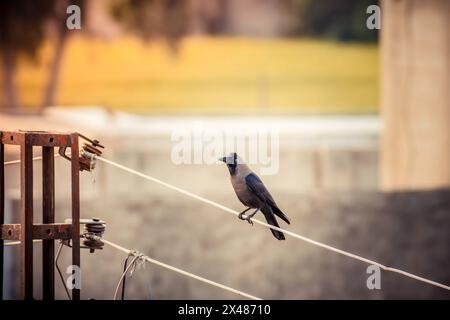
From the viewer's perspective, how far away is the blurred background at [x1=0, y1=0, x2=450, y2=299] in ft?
71.3

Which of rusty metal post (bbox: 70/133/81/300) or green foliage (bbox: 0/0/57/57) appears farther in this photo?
green foliage (bbox: 0/0/57/57)

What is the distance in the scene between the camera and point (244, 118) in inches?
1560

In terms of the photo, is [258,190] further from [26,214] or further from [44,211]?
[26,214]

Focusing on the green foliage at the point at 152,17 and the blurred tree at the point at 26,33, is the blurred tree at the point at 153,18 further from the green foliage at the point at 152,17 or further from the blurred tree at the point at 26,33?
the blurred tree at the point at 26,33

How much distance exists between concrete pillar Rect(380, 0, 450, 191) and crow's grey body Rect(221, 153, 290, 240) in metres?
12.4

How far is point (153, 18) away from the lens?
39.6 metres

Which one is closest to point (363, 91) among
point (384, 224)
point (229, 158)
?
point (384, 224)

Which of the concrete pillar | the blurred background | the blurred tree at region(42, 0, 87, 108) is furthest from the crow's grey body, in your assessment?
the blurred tree at region(42, 0, 87, 108)

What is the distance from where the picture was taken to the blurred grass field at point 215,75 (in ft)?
128

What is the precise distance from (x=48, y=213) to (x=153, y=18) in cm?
2840
